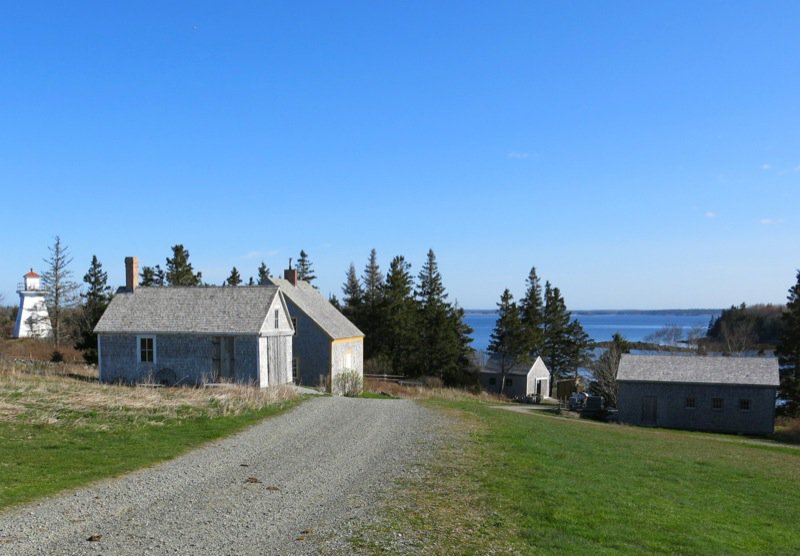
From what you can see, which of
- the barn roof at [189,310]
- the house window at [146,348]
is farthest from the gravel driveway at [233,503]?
the house window at [146,348]

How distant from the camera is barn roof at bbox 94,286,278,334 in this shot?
3494 cm

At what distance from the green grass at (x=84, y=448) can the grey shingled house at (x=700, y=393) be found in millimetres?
→ 32234

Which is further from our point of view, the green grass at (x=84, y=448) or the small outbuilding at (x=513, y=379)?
the small outbuilding at (x=513, y=379)

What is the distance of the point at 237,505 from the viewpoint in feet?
37.0

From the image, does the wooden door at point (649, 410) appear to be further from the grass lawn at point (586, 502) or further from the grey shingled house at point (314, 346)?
the grass lawn at point (586, 502)

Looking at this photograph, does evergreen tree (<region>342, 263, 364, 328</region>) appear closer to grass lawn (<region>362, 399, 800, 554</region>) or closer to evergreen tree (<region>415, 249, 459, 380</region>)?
evergreen tree (<region>415, 249, 459, 380</region>)

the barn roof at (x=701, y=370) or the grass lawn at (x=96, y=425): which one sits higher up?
the grass lawn at (x=96, y=425)

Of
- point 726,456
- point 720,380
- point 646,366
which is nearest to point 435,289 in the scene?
point 646,366

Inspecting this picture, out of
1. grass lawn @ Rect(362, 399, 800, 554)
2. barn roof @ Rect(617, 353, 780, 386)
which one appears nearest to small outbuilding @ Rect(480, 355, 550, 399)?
barn roof @ Rect(617, 353, 780, 386)

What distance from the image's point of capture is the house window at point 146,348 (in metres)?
35.4

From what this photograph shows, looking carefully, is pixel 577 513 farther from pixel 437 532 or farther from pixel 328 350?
pixel 328 350

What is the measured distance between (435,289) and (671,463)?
52.4 meters

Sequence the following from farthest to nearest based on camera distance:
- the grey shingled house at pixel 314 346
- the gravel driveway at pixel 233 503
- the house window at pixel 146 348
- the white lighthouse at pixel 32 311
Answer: the white lighthouse at pixel 32 311, the grey shingled house at pixel 314 346, the house window at pixel 146 348, the gravel driveway at pixel 233 503

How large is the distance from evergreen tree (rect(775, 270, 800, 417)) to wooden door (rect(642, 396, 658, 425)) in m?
11.7
